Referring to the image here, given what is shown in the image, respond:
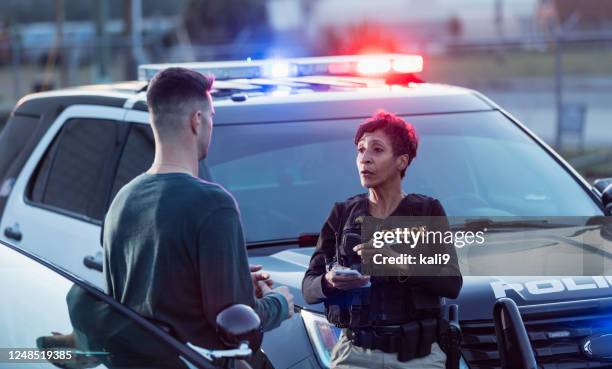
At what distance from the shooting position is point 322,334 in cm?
363

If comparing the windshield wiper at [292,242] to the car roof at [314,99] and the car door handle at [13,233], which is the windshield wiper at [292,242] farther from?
the car door handle at [13,233]

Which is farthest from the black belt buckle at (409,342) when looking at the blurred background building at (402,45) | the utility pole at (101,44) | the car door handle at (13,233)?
the utility pole at (101,44)

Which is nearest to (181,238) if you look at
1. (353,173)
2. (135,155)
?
(353,173)

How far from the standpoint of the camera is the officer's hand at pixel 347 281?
3262 millimetres

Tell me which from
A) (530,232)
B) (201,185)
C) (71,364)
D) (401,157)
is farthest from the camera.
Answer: (530,232)

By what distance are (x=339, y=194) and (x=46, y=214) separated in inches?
69.9

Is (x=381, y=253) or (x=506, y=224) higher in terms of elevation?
(x=381, y=253)

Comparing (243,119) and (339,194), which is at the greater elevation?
(243,119)

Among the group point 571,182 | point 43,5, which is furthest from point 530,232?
point 43,5

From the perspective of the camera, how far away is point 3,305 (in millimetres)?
3146

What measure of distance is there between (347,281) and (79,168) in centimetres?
268

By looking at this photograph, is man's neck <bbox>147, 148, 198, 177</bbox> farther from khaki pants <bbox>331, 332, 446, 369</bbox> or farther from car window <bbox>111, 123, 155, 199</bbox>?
car window <bbox>111, 123, 155, 199</bbox>

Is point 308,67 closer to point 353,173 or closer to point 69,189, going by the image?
point 353,173

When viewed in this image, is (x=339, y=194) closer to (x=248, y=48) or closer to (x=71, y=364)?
(x=71, y=364)
